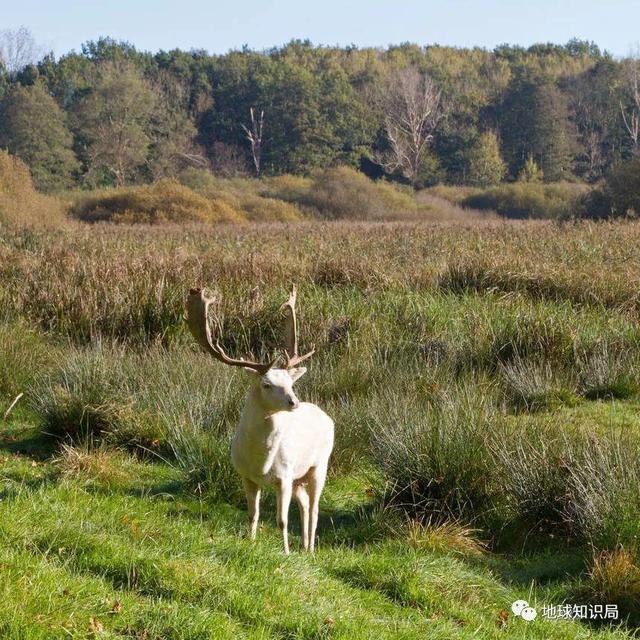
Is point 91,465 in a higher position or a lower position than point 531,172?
lower

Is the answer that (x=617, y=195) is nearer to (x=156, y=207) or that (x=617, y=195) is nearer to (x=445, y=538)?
(x=156, y=207)

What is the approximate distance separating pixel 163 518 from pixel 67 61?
83435mm

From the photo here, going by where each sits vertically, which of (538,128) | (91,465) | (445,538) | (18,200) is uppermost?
(538,128)

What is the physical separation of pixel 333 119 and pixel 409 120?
251 inches

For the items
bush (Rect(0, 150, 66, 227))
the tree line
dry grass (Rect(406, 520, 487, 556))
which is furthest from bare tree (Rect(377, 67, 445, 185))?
dry grass (Rect(406, 520, 487, 556))

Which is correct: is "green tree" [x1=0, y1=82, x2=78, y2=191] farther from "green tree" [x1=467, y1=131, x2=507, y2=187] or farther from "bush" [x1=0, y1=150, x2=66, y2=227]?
"green tree" [x1=467, y1=131, x2=507, y2=187]

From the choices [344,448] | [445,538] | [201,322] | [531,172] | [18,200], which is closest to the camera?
[201,322]

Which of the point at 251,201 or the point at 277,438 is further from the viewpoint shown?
the point at 251,201

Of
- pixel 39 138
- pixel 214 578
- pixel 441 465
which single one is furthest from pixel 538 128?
pixel 214 578

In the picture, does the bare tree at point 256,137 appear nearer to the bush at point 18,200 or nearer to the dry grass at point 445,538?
the bush at point 18,200

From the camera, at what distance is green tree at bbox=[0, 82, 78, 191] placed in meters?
58.1

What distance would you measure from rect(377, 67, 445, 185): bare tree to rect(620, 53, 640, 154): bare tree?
568 inches

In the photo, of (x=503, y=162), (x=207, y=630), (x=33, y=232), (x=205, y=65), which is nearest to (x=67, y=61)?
(x=205, y=65)

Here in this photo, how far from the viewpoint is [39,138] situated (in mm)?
58719
